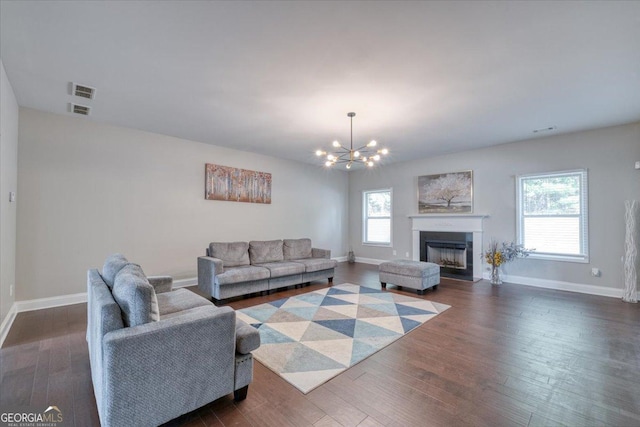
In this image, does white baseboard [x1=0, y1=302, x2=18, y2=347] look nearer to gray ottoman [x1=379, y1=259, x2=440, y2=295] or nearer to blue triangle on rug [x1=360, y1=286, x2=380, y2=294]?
blue triangle on rug [x1=360, y1=286, x2=380, y2=294]

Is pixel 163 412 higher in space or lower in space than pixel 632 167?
lower

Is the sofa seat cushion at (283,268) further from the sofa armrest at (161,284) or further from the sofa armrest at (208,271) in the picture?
the sofa armrest at (161,284)

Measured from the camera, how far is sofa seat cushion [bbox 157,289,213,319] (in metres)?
2.49

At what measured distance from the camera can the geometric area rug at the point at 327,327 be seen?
242cm

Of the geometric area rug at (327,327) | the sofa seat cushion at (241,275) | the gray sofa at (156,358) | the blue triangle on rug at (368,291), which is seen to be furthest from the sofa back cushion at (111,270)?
the blue triangle on rug at (368,291)

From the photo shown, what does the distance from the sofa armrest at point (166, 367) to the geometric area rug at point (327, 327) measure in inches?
27.5

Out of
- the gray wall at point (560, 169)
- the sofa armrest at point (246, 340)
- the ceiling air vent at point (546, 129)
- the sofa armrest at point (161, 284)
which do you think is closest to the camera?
the sofa armrest at point (246, 340)

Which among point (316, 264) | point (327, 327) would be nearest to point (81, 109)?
point (316, 264)

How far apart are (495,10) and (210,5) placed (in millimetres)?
2129

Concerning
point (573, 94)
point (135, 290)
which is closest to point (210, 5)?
point (135, 290)

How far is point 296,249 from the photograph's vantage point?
19.2 feet

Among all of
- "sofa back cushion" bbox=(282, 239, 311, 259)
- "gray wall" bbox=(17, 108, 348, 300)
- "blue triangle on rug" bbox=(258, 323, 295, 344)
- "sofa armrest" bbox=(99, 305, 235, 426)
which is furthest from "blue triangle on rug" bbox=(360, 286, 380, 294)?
"sofa armrest" bbox=(99, 305, 235, 426)

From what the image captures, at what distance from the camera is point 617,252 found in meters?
4.57

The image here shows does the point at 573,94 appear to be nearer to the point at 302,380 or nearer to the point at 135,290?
the point at 302,380
